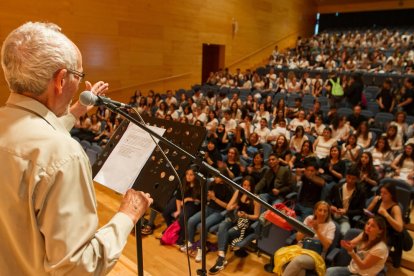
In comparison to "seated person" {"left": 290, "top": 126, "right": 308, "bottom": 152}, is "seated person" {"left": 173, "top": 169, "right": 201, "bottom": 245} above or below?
below

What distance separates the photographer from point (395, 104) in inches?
250

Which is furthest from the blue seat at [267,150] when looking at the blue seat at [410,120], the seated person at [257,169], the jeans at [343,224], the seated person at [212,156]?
the blue seat at [410,120]

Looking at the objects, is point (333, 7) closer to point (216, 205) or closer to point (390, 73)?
point (390, 73)

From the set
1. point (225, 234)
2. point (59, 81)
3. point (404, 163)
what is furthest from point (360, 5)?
point (59, 81)

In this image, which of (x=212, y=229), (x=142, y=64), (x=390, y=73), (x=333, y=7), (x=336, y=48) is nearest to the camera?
(x=212, y=229)

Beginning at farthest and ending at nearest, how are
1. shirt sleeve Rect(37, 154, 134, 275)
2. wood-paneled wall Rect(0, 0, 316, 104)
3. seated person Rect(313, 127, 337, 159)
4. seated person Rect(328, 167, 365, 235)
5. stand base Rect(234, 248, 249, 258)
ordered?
wood-paneled wall Rect(0, 0, 316, 104), seated person Rect(313, 127, 337, 159), stand base Rect(234, 248, 249, 258), seated person Rect(328, 167, 365, 235), shirt sleeve Rect(37, 154, 134, 275)

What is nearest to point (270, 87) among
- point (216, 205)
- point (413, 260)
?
point (216, 205)

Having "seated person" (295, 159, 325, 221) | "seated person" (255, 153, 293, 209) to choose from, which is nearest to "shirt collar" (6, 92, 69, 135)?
"seated person" (255, 153, 293, 209)

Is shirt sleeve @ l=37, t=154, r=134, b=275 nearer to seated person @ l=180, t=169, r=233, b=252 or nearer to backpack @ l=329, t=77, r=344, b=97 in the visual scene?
seated person @ l=180, t=169, r=233, b=252

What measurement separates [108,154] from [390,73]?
850 centimetres

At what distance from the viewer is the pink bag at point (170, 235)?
369 centimetres

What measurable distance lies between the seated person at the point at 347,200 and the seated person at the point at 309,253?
0.33 meters

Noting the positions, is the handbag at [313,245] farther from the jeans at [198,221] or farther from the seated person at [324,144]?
the seated person at [324,144]

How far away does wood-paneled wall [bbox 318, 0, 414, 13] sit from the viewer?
1300 centimetres
